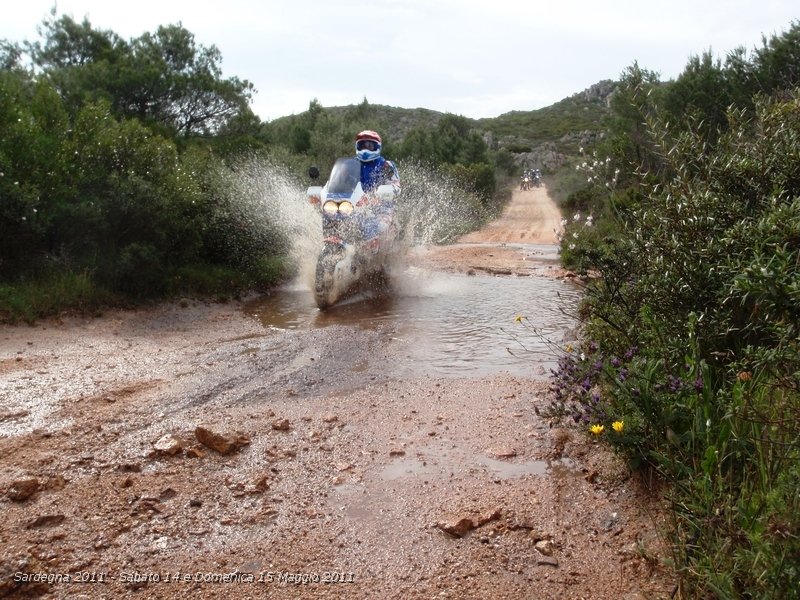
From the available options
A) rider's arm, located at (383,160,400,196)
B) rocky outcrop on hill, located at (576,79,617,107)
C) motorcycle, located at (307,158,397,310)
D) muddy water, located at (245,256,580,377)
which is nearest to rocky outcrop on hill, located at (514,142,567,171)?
rocky outcrop on hill, located at (576,79,617,107)

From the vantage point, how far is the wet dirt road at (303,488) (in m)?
2.86

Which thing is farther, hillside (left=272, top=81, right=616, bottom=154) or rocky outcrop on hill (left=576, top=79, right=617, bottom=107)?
rocky outcrop on hill (left=576, top=79, right=617, bottom=107)

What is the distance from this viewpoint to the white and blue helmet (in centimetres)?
1071

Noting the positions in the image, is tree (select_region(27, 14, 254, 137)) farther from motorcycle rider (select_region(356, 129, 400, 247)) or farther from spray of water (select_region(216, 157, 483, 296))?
motorcycle rider (select_region(356, 129, 400, 247))

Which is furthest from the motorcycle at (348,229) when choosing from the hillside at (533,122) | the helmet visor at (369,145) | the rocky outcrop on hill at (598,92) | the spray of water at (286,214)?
the rocky outcrop on hill at (598,92)

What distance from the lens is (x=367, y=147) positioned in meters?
10.8

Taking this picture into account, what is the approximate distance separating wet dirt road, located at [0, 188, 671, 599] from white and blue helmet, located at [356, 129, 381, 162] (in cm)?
522

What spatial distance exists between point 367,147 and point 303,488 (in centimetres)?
802

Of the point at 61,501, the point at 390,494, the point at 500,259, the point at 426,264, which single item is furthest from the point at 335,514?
the point at 500,259

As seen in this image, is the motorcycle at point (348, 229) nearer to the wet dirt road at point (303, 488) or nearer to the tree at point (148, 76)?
the wet dirt road at point (303, 488)

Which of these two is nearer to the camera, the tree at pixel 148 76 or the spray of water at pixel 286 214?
the spray of water at pixel 286 214

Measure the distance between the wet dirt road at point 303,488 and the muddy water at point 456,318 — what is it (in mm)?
497

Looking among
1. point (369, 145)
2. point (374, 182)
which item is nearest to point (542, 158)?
point (369, 145)

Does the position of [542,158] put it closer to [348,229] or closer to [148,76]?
[148,76]
